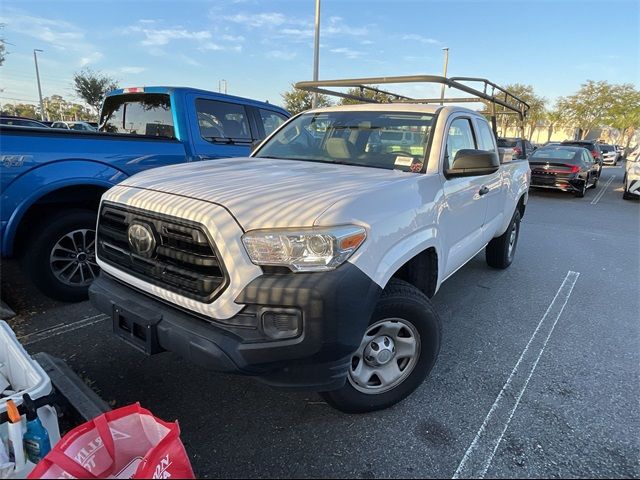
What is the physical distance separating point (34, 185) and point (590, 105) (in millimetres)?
48937

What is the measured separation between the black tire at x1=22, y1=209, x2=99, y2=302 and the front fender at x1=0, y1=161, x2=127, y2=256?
0.22m

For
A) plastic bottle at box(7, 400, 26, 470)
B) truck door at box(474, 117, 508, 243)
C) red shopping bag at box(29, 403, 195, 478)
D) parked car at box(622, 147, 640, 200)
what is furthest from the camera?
parked car at box(622, 147, 640, 200)

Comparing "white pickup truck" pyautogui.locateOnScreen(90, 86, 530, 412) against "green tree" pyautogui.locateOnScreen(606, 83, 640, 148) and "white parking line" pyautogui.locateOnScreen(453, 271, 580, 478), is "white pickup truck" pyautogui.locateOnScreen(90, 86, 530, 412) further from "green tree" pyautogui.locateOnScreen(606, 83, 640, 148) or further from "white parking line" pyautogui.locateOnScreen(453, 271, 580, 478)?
"green tree" pyautogui.locateOnScreen(606, 83, 640, 148)

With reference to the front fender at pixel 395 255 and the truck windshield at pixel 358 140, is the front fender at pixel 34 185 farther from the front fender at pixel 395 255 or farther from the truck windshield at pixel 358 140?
the front fender at pixel 395 255

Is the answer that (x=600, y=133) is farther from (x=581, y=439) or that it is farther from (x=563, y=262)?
(x=581, y=439)

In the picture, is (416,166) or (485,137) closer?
(416,166)

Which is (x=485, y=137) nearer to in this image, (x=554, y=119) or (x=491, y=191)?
(x=491, y=191)

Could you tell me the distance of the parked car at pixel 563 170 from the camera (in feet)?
41.7

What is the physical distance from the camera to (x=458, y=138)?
3.45 metres

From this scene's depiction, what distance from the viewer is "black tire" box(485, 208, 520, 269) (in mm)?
5195

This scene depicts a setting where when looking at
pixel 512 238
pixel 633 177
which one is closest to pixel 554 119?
pixel 633 177

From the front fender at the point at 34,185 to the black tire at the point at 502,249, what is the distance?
4455 mm

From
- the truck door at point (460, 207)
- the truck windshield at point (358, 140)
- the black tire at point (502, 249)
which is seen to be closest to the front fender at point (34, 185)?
the truck windshield at point (358, 140)

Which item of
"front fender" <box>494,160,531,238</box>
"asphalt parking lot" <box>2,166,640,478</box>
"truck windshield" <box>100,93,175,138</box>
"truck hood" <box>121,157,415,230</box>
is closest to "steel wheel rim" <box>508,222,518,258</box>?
"front fender" <box>494,160,531,238</box>
